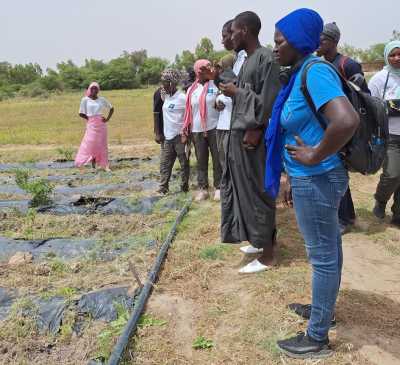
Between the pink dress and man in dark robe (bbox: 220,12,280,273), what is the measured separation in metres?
5.43

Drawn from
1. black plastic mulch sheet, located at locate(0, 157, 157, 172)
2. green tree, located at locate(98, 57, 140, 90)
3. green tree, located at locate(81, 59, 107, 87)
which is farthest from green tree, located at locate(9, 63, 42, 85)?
black plastic mulch sheet, located at locate(0, 157, 157, 172)

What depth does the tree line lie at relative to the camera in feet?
201

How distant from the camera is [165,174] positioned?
6180mm

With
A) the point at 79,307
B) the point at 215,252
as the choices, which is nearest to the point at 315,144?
the point at 79,307

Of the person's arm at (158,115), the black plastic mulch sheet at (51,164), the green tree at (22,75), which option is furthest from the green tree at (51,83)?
the person's arm at (158,115)

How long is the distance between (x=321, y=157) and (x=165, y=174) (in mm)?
4274

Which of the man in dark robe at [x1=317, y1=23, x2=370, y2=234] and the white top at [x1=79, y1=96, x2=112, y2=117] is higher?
the man in dark robe at [x1=317, y1=23, x2=370, y2=234]

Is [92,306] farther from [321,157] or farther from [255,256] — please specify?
[321,157]

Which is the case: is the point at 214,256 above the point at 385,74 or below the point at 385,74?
below

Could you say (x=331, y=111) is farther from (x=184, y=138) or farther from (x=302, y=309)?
(x=184, y=138)

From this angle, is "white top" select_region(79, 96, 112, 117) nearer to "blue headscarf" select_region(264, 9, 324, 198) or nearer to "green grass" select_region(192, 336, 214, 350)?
"green grass" select_region(192, 336, 214, 350)

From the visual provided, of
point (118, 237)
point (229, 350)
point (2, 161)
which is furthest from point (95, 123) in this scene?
point (229, 350)

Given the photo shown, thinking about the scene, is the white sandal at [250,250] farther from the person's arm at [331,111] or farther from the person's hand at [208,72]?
the person's arm at [331,111]

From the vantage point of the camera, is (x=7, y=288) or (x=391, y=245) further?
(x=391, y=245)
